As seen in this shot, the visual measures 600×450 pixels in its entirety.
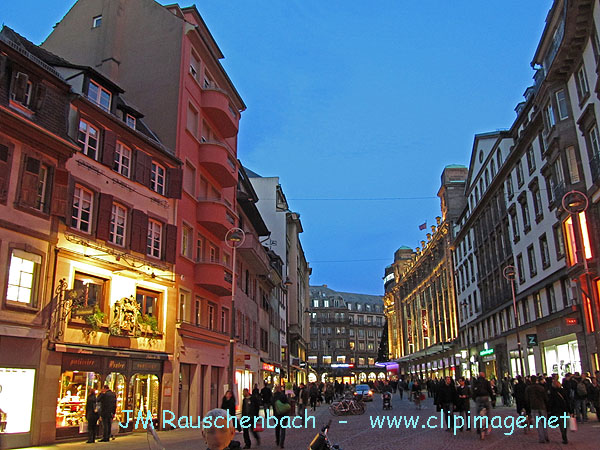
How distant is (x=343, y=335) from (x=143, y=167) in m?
125

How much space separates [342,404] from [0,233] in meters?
19.9

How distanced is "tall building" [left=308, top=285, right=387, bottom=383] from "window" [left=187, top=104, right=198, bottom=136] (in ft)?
366

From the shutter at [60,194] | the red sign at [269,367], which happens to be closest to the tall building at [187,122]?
the shutter at [60,194]

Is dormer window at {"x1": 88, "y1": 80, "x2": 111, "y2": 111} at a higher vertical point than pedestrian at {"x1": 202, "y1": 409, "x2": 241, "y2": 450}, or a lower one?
higher

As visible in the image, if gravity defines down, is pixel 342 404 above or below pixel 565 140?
below

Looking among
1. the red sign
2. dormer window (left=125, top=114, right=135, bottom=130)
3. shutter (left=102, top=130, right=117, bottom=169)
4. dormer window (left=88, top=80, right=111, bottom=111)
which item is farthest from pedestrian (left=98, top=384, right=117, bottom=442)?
the red sign

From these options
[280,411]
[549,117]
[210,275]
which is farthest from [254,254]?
[280,411]

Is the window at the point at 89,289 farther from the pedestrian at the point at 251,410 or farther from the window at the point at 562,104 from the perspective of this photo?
the window at the point at 562,104

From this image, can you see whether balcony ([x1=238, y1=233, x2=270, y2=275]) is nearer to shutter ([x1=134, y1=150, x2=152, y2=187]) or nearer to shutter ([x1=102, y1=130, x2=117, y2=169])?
shutter ([x1=134, y1=150, x2=152, y2=187])

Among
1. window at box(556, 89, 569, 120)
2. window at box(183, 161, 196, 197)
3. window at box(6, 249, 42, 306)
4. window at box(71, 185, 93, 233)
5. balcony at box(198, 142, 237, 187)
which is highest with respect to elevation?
window at box(556, 89, 569, 120)

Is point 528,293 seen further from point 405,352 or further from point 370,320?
point 370,320

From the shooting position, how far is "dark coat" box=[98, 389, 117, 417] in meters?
18.9

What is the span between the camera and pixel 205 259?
29328 millimetres

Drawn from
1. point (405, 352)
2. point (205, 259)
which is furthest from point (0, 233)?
point (405, 352)
